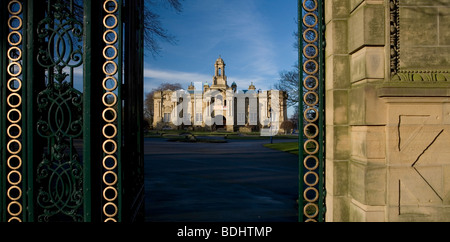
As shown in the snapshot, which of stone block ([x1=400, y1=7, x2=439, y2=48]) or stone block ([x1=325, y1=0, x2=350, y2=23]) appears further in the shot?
stone block ([x1=325, y1=0, x2=350, y2=23])

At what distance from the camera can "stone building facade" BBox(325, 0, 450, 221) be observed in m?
3.58

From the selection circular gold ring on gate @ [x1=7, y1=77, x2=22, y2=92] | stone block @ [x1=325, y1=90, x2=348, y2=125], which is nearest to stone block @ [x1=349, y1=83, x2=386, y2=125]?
stone block @ [x1=325, y1=90, x2=348, y2=125]

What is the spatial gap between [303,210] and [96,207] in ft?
8.90

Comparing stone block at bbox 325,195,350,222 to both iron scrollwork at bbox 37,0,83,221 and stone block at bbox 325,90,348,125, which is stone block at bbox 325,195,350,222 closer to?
stone block at bbox 325,90,348,125

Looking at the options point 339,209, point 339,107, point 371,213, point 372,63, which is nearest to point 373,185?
point 371,213

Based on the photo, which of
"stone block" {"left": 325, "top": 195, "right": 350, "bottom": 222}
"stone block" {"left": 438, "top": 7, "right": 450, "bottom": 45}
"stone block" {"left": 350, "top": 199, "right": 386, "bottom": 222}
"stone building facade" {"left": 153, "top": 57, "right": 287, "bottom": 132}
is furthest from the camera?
"stone building facade" {"left": 153, "top": 57, "right": 287, "bottom": 132}

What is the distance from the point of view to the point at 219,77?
79000 millimetres

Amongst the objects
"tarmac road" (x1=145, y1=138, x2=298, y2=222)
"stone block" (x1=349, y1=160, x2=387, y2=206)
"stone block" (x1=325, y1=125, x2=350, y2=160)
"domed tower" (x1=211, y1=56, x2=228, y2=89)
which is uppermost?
"domed tower" (x1=211, y1=56, x2=228, y2=89)

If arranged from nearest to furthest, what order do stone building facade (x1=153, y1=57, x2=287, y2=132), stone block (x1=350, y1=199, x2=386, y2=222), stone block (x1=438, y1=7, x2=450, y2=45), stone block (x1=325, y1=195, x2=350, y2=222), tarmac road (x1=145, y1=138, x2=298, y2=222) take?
stone block (x1=350, y1=199, x2=386, y2=222) → stone block (x1=438, y1=7, x2=450, y2=45) → stone block (x1=325, y1=195, x2=350, y2=222) → tarmac road (x1=145, y1=138, x2=298, y2=222) → stone building facade (x1=153, y1=57, x2=287, y2=132)

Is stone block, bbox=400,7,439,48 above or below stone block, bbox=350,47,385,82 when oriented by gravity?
above

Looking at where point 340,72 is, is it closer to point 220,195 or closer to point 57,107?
point 57,107

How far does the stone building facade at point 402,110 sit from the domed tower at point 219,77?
241 feet

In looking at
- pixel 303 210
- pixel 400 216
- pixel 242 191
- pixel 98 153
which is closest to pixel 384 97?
pixel 400 216

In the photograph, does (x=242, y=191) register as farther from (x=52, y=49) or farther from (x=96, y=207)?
(x=52, y=49)
